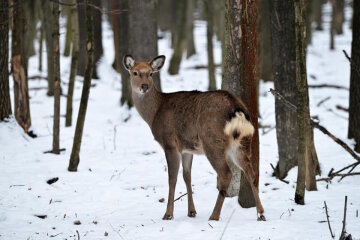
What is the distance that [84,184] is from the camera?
784cm

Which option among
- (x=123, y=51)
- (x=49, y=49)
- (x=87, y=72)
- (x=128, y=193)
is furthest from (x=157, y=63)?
(x=49, y=49)

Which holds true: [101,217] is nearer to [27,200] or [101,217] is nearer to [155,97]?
[27,200]

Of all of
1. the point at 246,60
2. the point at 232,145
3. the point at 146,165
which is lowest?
the point at 146,165

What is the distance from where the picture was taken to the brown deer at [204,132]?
5766 millimetres

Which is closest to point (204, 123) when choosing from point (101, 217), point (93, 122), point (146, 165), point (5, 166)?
point (101, 217)

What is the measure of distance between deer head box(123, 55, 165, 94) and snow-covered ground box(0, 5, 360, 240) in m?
1.82

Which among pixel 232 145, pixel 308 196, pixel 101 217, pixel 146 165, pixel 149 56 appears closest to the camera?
pixel 232 145

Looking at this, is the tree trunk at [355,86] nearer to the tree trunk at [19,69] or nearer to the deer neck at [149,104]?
the deer neck at [149,104]

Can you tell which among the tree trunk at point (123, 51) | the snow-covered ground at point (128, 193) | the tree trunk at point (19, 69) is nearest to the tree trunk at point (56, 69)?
the snow-covered ground at point (128, 193)

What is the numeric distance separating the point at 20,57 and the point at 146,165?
3.94 metres

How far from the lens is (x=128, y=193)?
24.7 feet

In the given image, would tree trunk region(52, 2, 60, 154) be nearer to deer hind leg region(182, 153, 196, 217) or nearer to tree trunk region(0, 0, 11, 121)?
tree trunk region(0, 0, 11, 121)

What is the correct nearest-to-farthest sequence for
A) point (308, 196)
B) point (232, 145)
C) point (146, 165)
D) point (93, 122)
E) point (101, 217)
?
point (232, 145) → point (101, 217) → point (308, 196) → point (146, 165) → point (93, 122)

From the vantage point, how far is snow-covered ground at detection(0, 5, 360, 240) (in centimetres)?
550
